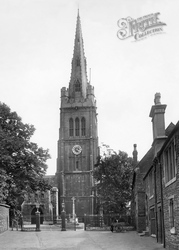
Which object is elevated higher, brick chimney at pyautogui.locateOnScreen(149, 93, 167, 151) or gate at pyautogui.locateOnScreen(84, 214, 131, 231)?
brick chimney at pyautogui.locateOnScreen(149, 93, 167, 151)

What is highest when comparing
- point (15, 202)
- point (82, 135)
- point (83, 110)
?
point (83, 110)

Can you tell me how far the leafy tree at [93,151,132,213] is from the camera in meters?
53.6

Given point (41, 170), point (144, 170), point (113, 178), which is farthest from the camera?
point (113, 178)

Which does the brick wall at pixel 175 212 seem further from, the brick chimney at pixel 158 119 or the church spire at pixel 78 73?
the church spire at pixel 78 73

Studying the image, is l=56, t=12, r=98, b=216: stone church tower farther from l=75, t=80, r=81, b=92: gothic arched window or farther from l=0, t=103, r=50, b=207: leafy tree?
l=0, t=103, r=50, b=207: leafy tree

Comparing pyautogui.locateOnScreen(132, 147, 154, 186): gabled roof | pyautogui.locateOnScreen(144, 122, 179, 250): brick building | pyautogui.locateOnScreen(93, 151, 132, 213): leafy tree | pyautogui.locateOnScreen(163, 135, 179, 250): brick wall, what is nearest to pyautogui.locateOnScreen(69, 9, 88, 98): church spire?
pyautogui.locateOnScreen(93, 151, 132, 213): leafy tree

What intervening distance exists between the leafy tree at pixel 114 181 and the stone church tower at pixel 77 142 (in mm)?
22354

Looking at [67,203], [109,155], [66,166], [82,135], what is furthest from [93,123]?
[109,155]

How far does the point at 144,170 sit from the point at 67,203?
156ft

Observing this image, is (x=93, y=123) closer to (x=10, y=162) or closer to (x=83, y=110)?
(x=83, y=110)

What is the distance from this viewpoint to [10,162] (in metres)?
36.7

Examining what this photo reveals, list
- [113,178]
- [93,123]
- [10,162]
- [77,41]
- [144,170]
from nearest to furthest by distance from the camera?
[144,170] < [10,162] < [113,178] < [93,123] < [77,41]

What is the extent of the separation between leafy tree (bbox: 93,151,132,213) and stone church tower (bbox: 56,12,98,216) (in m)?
22.4

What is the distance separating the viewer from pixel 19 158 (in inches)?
Result: 1521
